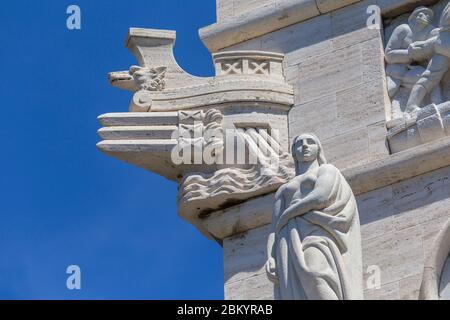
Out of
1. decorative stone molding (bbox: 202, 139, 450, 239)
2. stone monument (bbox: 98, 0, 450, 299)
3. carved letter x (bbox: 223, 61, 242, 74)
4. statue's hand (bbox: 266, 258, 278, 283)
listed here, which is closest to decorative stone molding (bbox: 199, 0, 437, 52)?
stone monument (bbox: 98, 0, 450, 299)

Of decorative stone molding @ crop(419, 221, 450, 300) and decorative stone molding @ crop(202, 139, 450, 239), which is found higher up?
decorative stone molding @ crop(202, 139, 450, 239)

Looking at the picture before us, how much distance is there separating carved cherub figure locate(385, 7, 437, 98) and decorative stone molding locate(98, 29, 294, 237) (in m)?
0.90

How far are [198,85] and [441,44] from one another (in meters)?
2.10

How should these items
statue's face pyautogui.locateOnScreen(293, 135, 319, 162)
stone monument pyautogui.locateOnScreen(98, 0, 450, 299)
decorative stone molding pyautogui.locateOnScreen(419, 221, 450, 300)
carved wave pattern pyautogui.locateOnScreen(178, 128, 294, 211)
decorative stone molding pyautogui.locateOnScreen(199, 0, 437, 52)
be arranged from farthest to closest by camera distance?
decorative stone molding pyautogui.locateOnScreen(199, 0, 437, 52) < carved wave pattern pyautogui.locateOnScreen(178, 128, 294, 211) < stone monument pyautogui.locateOnScreen(98, 0, 450, 299) < decorative stone molding pyautogui.locateOnScreen(419, 221, 450, 300) < statue's face pyautogui.locateOnScreen(293, 135, 319, 162)

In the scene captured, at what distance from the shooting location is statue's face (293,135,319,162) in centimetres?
2423

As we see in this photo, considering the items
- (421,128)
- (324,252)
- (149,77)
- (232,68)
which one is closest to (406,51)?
(421,128)

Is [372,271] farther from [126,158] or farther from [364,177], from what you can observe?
[126,158]

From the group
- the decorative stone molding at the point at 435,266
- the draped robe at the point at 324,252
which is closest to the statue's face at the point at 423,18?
the decorative stone molding at the point at 435,266

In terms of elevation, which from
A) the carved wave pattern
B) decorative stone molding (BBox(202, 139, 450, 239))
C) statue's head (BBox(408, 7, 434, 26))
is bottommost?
decorative stone molding (BBox(202, 139, 450, 239))

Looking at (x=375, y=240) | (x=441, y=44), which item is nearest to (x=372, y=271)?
(x=375, y=240)

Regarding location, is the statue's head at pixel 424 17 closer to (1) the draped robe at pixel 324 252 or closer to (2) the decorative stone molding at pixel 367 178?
(2) the decorative stone molding at pixel 367 178

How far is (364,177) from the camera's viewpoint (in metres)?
25.5

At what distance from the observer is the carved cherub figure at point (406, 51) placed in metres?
26.1

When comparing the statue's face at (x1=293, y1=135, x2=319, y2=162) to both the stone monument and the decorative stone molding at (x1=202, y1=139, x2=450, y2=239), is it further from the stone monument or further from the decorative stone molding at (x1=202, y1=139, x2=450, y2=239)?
the decorative stone molding at (x1=202, y1=139, x2=450, y2=239)
